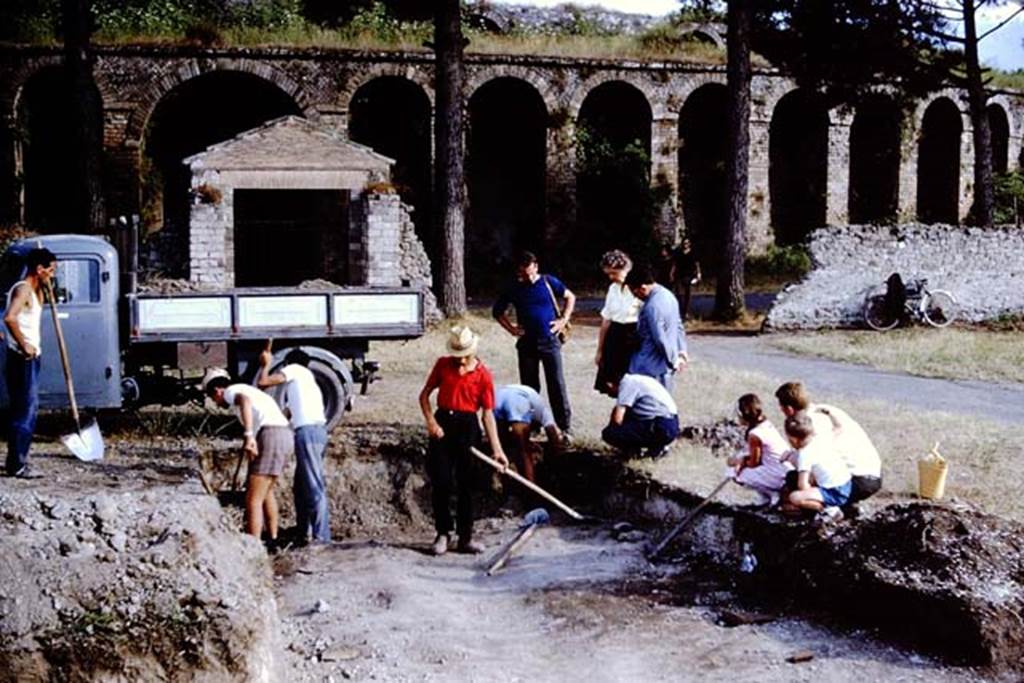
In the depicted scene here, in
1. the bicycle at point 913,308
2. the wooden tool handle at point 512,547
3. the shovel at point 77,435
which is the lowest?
the wooden tool handle at point 512,547

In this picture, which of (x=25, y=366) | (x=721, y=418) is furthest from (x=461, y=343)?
(x=721, y=418)

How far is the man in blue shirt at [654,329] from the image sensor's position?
10.7 meters

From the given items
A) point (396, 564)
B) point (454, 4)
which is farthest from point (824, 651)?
point (454, 4)


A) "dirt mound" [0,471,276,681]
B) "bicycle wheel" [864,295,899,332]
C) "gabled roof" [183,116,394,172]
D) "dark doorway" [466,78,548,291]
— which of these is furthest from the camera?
"dark doorway" [466,78,548,291]

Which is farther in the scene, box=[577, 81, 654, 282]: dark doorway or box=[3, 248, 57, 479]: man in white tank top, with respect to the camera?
box=[577, 81, 654, 282]: dark doorway

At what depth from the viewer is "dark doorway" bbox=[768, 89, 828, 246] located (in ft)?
109

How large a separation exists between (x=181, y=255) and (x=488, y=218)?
10.7 meters

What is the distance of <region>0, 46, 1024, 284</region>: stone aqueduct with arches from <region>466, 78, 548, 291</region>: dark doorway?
1.7 inches

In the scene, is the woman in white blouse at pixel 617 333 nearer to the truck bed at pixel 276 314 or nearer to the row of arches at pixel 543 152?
the truck bed at pixel 276 314

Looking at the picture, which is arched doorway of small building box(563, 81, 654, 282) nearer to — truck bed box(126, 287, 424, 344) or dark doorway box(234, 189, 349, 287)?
dark doorway box(234, 189, 349, 287)

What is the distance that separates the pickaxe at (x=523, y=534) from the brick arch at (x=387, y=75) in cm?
1762

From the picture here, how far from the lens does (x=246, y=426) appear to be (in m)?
9.45

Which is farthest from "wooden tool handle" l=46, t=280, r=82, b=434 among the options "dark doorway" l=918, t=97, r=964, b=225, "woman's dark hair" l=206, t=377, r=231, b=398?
"dark doorway" l=918, t=97, r=964, b=225

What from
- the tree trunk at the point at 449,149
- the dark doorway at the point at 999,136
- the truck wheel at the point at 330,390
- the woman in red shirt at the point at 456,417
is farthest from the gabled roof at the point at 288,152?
the dark doorway at the point at 999,136
